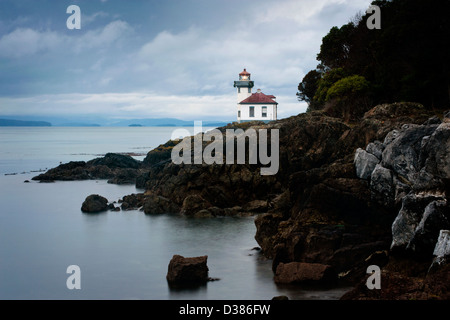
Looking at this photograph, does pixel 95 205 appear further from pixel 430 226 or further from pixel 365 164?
pixel 430 226

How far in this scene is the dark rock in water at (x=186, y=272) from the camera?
59.4 ft

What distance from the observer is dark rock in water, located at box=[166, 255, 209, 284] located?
1809cm

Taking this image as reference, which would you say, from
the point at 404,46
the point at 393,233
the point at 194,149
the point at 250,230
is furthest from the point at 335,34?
the point at 393,233

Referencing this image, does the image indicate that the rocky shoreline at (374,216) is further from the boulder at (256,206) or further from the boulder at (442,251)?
the boulder at (256,206)

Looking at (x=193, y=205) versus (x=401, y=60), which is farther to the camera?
(x=401, y=60)

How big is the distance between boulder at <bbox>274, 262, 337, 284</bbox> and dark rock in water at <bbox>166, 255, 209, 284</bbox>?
2705mm

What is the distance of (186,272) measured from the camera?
59.3ft

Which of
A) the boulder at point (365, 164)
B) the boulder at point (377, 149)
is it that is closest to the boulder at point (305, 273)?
the boulder at point (365, 164)

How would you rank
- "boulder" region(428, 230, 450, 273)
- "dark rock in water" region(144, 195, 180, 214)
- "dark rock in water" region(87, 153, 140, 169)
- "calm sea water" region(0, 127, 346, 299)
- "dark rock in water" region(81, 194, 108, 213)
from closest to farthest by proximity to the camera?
"boulder" region(428, 230, 450, 273) → "calm sea water" region(0, 127, 346, 299) → "dark rock in water" region(144, 195, 180, 214) → "dark rock in water" region(81, 194, 108, 213) → "dark rock in water" region(87, 153, 140, 169)

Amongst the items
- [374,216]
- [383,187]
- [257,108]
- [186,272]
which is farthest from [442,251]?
[257,108]

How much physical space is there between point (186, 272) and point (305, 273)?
418 cm

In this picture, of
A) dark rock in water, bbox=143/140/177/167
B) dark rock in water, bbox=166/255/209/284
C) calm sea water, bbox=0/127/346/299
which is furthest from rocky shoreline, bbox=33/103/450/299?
dark rock in water, bbox=143/140/177/167

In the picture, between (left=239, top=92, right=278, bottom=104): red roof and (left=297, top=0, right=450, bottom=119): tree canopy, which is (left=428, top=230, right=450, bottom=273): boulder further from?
(left=239, top=92, right=278, bottom=104): red roof

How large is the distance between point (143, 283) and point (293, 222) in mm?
6169
